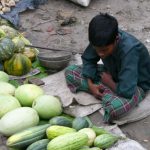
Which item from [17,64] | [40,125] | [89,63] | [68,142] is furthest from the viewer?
[17,64]

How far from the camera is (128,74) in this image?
12.0 ft

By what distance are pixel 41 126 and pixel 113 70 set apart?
0.99 metres

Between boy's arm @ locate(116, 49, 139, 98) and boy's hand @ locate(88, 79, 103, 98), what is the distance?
0.36m

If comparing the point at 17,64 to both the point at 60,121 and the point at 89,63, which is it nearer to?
the point at 89,63

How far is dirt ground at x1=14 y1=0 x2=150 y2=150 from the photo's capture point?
576 centimetres

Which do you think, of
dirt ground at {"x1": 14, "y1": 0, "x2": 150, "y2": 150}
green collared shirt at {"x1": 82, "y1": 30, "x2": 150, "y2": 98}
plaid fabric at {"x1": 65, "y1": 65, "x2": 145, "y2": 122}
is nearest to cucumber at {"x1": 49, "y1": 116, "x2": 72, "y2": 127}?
plaid fabric at {"x1": 65, "y1": 65, "x2": 145, "y2": 122}

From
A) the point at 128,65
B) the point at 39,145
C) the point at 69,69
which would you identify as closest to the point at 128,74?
the point at 128,65

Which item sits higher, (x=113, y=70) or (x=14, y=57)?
(x=113, y=70)

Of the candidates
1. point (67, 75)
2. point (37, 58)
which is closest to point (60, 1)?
point (37, 58)

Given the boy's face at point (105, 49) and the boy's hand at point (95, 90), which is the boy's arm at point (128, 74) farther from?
the boy's hand at point (95, 90)

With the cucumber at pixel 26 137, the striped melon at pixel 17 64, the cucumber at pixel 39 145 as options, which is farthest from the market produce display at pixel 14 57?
the cucumber at pixel 39 145

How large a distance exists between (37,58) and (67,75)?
2.39ft

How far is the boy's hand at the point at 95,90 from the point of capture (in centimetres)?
405

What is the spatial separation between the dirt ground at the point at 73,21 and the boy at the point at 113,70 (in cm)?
124
